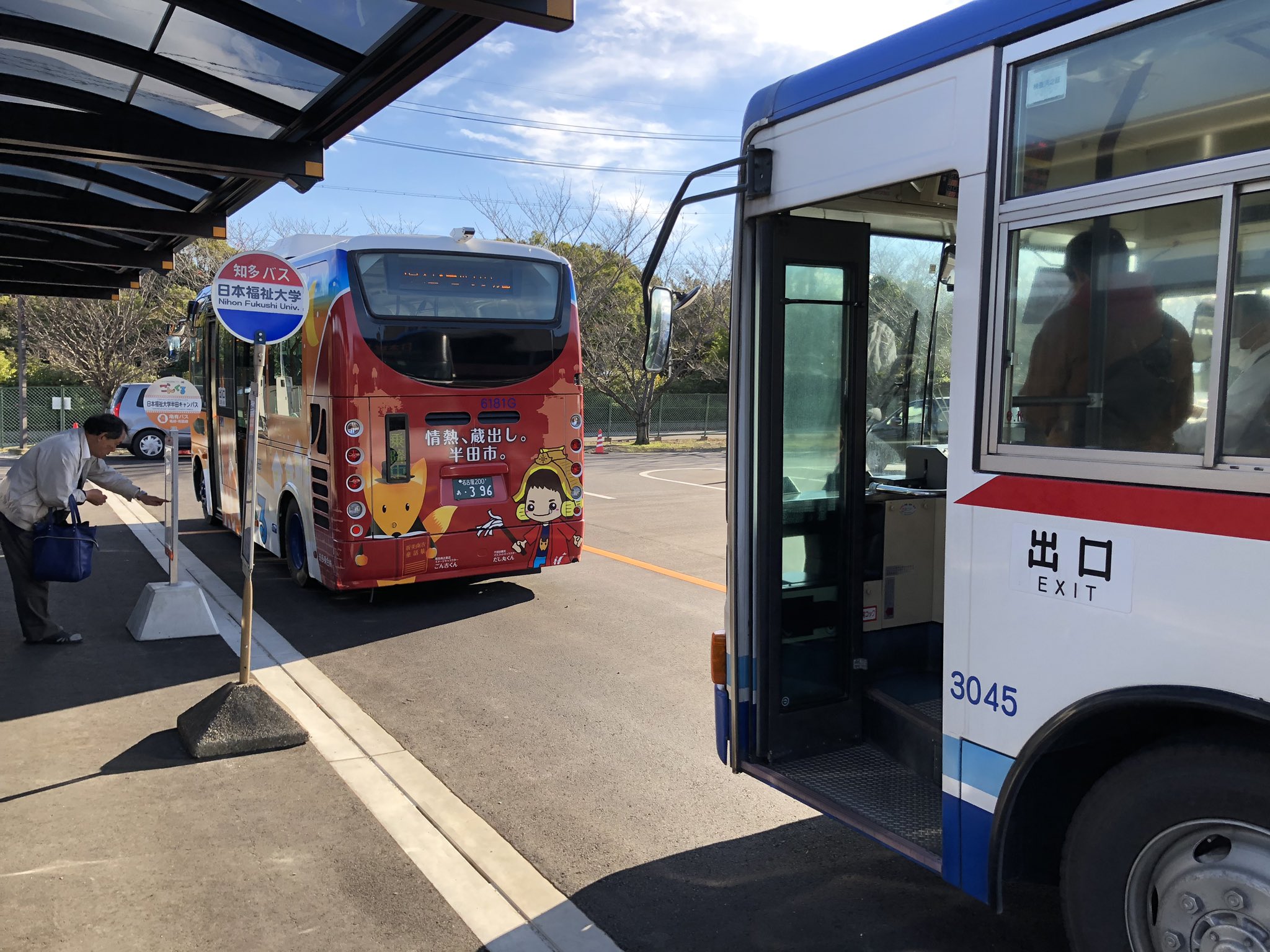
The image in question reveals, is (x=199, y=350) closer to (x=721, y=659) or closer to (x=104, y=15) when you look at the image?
(x=104, y=15)

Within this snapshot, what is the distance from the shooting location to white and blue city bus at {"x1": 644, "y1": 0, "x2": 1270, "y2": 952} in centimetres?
238

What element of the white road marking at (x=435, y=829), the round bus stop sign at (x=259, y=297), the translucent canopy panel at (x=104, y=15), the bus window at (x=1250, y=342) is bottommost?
the white road marking at (x=435, y=829)

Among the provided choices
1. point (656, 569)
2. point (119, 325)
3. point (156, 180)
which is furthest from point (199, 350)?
point (119, 325)

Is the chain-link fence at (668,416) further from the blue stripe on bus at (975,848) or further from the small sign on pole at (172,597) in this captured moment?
the blue stripe on bus at (975,848)

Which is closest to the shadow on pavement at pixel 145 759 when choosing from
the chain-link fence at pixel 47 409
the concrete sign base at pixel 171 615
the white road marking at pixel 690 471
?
the concrete sign base at pixel 171 615

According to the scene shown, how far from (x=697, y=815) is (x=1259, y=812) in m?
2.72

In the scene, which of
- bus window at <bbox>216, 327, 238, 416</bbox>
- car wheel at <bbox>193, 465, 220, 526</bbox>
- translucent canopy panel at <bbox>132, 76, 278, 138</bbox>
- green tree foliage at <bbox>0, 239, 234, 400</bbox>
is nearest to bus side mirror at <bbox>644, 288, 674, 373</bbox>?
translucent canopy panel at <bbox>132, 76, 278, 138</bbox>

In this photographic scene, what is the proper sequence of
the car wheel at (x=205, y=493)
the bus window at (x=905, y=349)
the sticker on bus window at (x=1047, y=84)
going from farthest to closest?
the car wheel at (x=205, y=493)
the bus window at (x=905, y=349)
the sticker on bus window at (x=1047, y=84)

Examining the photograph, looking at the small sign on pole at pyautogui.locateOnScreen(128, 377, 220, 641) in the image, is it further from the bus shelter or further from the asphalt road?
the bus shelter

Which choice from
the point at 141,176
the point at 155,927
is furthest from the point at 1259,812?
the point at 141,176

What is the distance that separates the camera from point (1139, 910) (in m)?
2.63

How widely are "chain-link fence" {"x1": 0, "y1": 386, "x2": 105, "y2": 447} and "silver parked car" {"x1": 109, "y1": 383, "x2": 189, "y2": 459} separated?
7.38 m

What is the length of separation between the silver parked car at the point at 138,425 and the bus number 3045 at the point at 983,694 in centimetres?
2355

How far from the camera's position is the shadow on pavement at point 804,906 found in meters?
3.52
